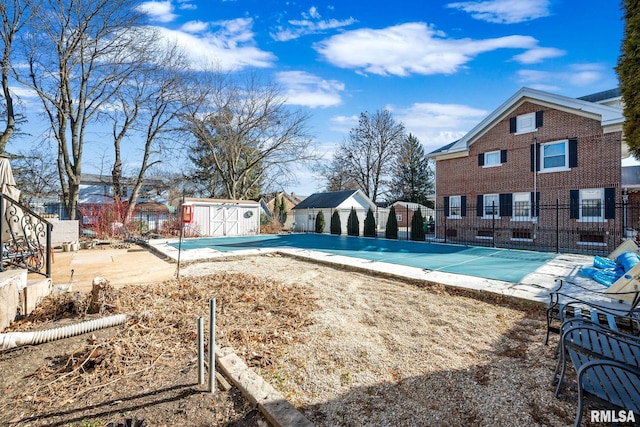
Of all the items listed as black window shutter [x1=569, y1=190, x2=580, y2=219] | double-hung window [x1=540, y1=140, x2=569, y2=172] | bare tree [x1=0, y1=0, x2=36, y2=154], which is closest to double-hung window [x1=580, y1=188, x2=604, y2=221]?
black window shutter [x1=569, y1=190, x2=580, y2=219]

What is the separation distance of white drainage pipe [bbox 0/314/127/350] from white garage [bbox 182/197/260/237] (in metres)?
16.2

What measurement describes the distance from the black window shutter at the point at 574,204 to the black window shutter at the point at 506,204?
7.53 ft

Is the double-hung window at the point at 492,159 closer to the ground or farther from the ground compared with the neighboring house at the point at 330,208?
farther from the ground

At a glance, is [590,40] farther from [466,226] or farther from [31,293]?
[31,293]

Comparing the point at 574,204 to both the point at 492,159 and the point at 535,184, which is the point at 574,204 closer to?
the point at 535,184

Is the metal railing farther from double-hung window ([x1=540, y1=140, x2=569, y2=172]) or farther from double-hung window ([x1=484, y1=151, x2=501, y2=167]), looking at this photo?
double-hung window ([x1=540, y1=140, x2=569, y2=172])

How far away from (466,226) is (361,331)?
1442 centimetres

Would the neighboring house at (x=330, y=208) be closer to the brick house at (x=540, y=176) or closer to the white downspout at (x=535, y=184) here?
the brick house at (x=540, y=176)

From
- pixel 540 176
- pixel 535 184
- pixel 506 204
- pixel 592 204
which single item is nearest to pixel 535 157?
pixel 540 176

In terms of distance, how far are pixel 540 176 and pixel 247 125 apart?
20030 millimetres

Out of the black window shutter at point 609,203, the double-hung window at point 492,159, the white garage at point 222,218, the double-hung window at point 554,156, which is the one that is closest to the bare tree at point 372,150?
the white garage at point 222,218

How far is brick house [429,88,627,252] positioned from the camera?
1238 centimetres

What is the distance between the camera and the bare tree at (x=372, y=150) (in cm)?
3328

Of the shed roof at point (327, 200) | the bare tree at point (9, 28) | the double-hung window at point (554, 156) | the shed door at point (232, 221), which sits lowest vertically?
the shed door at point (232, 221)
